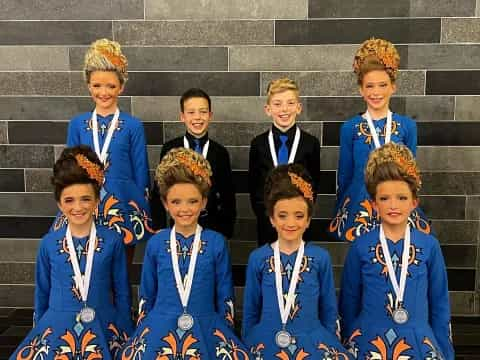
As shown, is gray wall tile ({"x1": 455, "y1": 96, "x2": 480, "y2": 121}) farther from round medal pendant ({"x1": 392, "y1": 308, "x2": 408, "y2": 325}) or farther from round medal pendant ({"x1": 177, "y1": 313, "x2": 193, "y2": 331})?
round medal pendant ({"x1": 177, "y1": 313, "x2": 193, "y2": 331})

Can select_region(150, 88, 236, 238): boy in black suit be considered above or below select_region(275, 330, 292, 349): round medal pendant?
above

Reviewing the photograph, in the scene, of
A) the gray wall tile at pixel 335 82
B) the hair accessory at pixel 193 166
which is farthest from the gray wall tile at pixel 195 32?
the hair accessory at pixel 193 166

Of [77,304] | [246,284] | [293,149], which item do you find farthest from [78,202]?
[293,149]

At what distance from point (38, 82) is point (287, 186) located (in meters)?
2.07

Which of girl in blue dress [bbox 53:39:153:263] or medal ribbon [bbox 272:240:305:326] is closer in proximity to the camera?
medal ribbon [bbox 272:240:305:326]

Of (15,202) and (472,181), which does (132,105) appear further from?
(472,181)

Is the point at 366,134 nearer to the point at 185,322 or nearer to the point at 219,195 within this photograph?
the point at 219,195

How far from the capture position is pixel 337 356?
223 cm

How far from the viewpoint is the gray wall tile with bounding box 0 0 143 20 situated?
3535mm

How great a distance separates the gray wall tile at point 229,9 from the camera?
348 cm

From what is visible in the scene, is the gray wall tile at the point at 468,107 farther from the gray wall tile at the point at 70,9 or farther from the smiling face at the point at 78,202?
the smiling face at the point at 78,202

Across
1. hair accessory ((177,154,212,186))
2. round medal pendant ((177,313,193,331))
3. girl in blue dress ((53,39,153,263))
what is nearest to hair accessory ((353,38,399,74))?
hair accessory ((177,154,212,186))

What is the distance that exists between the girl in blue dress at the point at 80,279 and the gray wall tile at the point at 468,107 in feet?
7.09

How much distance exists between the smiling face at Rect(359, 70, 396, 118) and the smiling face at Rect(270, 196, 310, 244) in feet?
2.79
